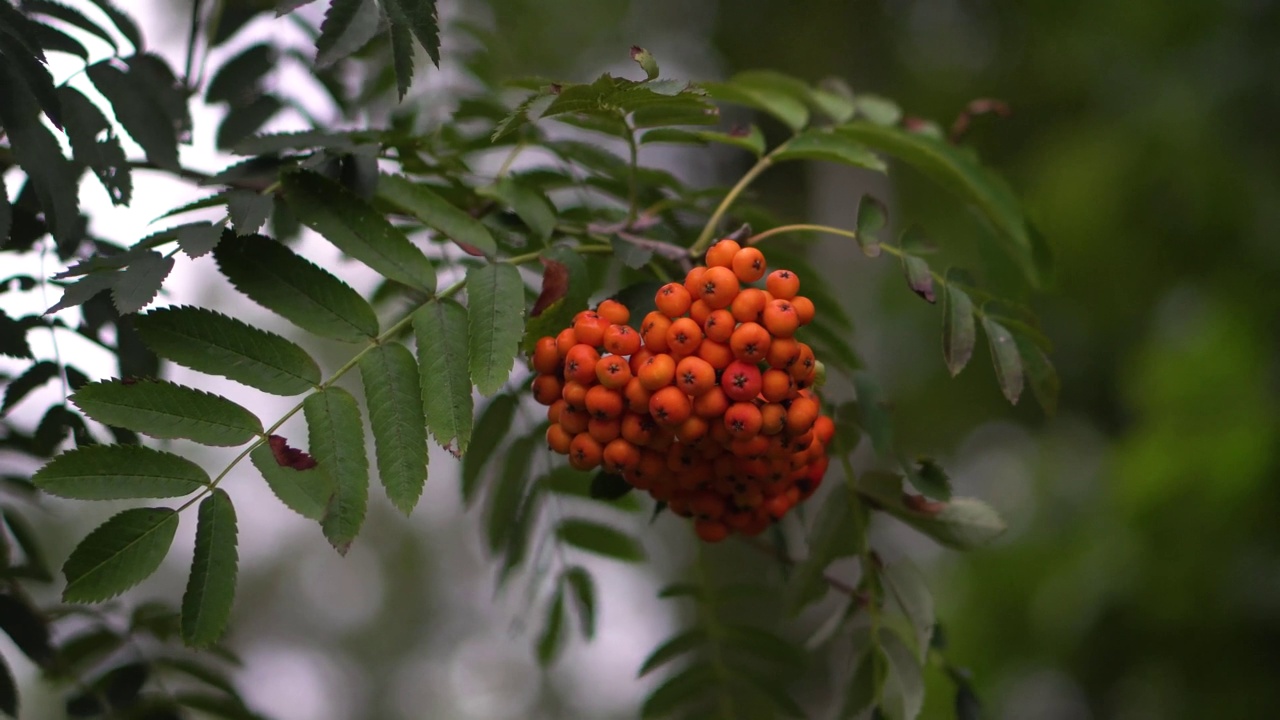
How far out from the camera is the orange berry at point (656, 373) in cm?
88

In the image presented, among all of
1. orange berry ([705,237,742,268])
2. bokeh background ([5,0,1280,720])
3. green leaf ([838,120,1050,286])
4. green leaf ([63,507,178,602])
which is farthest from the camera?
bokeh background ([5,0,1280,720])

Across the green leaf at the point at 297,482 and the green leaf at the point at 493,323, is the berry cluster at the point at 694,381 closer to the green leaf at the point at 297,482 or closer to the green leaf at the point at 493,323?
Result: the green leaf at the point at 493,323

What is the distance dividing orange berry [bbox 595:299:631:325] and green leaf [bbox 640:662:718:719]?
28.4 inches

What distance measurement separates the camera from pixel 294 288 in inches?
39.0

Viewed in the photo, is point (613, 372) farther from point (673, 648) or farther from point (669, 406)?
point (673, 648)

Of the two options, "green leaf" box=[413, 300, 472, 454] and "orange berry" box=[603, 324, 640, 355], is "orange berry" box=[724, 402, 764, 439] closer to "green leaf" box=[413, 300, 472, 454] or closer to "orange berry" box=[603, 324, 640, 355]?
"orange berry" box=[603, 324, 640, 355]

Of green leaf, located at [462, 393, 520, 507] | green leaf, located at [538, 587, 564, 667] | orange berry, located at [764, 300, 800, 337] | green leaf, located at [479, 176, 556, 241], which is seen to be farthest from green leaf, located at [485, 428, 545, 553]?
orange berry, located at [764, 300, 800, 337]

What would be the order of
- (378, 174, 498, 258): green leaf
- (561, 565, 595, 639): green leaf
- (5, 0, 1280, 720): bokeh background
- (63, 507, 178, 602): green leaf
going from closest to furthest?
1. (63, 507, 178, 602): green leaf
2. (378, 174, 498, 258): green leaf
3. (561, 565, 595, 639): green leaf
4. (5, 0, 1280, 720): bokeh background

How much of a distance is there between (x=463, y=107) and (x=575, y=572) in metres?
0.78

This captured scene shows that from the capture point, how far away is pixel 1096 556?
356cm

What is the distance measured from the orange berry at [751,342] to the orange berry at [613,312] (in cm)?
13

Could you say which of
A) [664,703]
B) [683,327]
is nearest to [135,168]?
[683,327]

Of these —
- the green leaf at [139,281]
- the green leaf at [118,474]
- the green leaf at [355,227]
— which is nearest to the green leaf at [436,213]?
the green leaf at [355,227]

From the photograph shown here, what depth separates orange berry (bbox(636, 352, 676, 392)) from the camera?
34.7 inches
